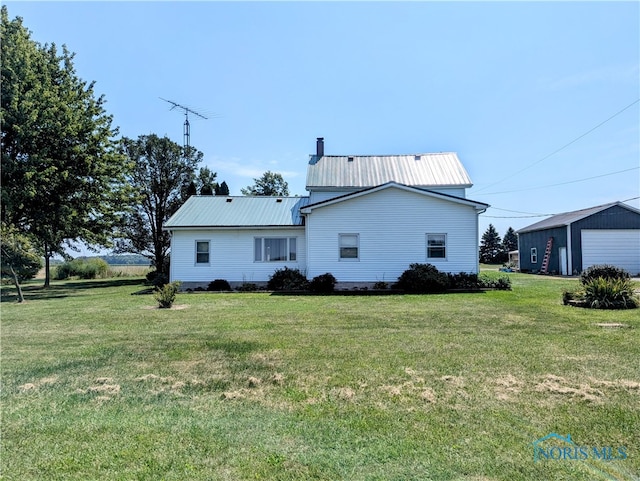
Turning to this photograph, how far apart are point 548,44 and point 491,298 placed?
847 centimetres

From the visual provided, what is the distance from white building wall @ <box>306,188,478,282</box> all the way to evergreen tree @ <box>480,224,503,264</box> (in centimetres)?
3978

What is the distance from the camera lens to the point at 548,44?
12.7 m

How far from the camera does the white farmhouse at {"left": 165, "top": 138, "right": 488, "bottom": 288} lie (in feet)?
58.7

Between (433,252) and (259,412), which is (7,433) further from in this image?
→ (433,252)

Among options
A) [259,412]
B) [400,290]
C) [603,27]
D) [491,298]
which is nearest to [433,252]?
[400,290]

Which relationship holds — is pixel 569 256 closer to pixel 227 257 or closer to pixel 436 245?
pixel 436 245

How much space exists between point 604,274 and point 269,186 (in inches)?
1633

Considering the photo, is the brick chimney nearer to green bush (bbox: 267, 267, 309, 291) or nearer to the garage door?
green bush (bbox: 267, 267, 309, 291)

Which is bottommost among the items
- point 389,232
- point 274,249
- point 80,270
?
point 80,270

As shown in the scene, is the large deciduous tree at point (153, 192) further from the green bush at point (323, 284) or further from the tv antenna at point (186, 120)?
the green bush at point (323, 284)

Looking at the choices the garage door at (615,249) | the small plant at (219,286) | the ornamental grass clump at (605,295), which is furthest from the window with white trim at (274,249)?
the garage door at (615,249)

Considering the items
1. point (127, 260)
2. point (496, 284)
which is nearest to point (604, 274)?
point (496, 284)

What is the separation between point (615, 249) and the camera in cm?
2606

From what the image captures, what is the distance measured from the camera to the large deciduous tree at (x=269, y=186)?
4969 centimetres
